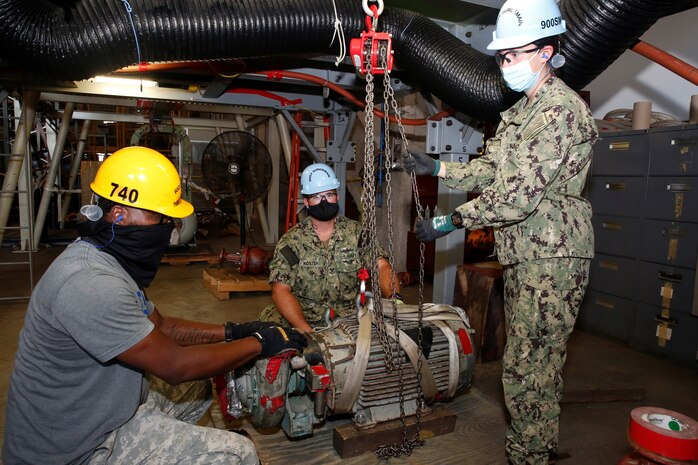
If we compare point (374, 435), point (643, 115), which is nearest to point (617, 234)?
point (643, 115)

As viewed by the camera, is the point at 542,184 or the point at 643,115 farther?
the point at 643,115

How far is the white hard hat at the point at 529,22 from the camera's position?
2061mm

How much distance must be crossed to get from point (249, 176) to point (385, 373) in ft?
14.1

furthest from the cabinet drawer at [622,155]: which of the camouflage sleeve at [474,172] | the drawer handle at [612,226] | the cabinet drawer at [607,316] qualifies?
the camouflage sleeve at [474,172]

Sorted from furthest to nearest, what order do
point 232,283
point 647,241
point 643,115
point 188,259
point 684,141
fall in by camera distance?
point 188,259 → point 232,283 → point 643,115 → point 647,241 → point 684,141

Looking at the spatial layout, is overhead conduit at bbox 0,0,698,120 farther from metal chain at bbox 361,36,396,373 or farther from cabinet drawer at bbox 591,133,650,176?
cabinet drawer at bbox 591,133,650,176

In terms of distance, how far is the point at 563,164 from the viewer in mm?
2094

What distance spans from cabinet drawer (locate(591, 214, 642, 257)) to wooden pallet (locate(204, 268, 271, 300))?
3501 mm

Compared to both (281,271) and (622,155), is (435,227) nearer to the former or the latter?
(281,271)

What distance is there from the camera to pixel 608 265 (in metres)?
4.36

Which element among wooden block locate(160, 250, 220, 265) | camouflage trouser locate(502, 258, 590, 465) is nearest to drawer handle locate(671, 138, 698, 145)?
camouflage trouser locate(502, 258, 590, 465)

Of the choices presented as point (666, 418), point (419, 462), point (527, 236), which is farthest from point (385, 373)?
point (666, 418)

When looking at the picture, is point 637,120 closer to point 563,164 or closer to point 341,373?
point 563,164

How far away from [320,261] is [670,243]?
2.91 metres
